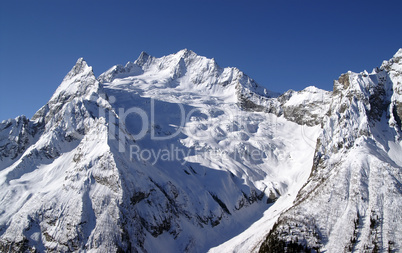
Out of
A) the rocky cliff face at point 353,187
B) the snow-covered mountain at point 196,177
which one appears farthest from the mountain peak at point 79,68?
the rocky cliff face at point 353,187

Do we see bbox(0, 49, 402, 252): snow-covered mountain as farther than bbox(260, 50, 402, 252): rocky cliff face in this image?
Yes

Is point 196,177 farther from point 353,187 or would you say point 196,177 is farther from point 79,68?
point 79,68

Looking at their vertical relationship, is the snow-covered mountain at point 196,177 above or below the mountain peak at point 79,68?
below

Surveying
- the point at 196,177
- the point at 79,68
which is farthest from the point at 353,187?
the point at 79,68

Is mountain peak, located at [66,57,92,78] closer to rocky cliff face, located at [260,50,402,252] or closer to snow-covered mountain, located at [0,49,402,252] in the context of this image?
snow-covered mountain, located at [0,49,402,252]

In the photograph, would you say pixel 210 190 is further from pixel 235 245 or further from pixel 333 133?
pixel 333 133

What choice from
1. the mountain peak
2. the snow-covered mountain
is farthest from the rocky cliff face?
the mountain peak

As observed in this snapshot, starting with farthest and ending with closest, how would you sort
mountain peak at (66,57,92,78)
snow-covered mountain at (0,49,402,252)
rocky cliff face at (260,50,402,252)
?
mountain peak at (66,57,92,78), snow-covered mountain at (0,49,402,252), rocky cliff face at (260,50,402,252)

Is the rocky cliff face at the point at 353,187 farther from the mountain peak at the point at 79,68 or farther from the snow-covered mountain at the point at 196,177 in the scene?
the mountain peak at the point at 79,68

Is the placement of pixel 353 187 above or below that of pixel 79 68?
below
